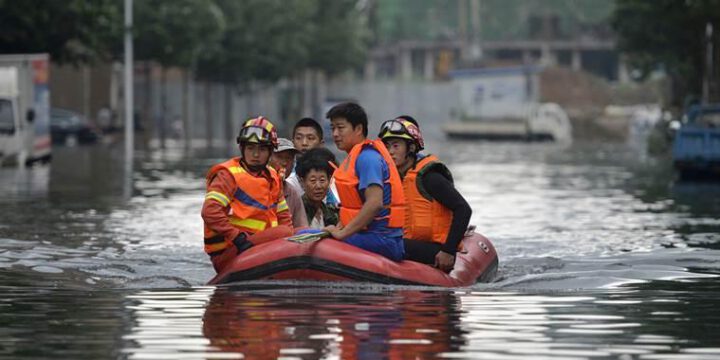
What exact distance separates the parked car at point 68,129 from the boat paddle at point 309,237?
59028 millimetres

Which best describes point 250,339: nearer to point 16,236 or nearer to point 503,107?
point 16,236

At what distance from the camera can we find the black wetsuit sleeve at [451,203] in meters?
15.1

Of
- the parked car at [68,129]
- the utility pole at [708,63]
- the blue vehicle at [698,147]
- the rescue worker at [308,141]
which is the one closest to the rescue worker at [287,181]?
the rescue worker at [308,141]

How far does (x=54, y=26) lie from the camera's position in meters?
52.2

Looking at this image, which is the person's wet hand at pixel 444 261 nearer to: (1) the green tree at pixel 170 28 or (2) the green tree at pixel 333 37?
(1) the green tree at pixel 170 28

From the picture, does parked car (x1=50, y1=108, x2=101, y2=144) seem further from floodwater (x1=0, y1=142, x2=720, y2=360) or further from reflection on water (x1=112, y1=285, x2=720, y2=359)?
reflection on water (x1=112, y1=285, x2=720, y2=359)

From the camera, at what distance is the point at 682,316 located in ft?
44.7

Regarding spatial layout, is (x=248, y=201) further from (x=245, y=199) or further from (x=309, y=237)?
(x=309, y=237)

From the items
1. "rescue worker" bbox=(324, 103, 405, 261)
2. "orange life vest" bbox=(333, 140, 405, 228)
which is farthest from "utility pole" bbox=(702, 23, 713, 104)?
"orange life vest" bbox=(333, 140, 405, 228)

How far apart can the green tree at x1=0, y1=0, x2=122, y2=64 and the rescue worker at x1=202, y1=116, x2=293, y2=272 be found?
34239 millimetres

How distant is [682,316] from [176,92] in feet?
308

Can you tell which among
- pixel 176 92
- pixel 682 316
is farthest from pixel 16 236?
pixel 176 92

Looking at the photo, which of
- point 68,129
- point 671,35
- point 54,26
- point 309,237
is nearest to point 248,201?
point 309,237

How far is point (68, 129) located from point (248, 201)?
5930cm
